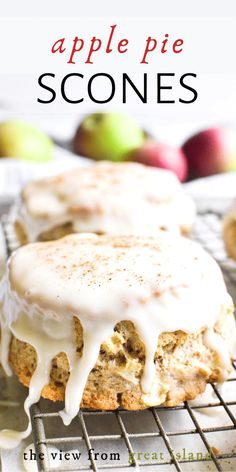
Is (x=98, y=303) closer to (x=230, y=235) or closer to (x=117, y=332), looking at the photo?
(x=117, y=332)

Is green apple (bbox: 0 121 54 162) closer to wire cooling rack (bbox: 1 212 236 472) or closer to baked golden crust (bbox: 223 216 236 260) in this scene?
baked golden crust (bbox: 223 216 236 260)

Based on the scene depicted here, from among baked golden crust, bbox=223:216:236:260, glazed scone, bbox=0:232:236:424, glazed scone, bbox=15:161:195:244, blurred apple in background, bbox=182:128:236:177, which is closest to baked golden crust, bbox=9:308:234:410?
glazed scone, bbox=0:232:236:424

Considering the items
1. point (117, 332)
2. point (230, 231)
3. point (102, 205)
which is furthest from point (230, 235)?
point (117, 332)

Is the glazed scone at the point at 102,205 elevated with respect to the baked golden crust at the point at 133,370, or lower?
elevated

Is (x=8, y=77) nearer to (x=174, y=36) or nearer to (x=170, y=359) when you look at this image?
(x=174, y=36)

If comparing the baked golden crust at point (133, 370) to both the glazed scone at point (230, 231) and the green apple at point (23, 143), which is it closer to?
the glazed scone at point (230, 231)

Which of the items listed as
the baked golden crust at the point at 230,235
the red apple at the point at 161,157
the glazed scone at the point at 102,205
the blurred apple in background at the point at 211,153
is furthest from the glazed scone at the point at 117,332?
the blurred apple in background at the point at 211,153
